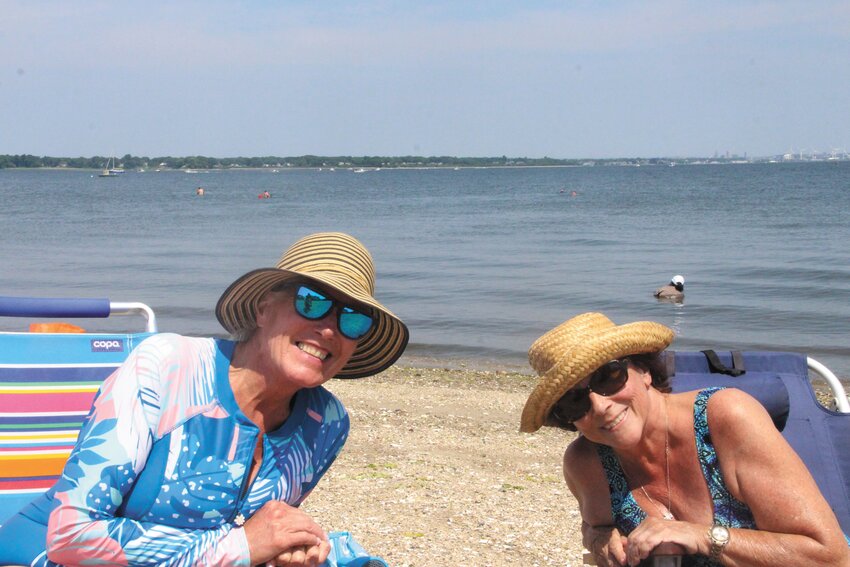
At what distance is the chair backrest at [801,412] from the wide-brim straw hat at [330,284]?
106 cm

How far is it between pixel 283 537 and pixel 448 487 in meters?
3.31

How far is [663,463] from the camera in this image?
282 centimetres

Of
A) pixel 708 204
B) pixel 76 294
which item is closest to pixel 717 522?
pixel 76 294

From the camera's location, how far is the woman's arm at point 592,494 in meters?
2.88

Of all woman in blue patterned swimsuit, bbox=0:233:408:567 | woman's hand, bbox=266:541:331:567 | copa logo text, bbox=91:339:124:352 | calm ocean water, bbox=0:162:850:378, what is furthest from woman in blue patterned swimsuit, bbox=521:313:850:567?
calm ocean water, bbox=0:162:850:378

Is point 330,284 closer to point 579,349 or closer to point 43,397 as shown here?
point 579,349

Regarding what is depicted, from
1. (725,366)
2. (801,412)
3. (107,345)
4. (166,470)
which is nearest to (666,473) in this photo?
(725,366)

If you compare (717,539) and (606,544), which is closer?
(717,539)

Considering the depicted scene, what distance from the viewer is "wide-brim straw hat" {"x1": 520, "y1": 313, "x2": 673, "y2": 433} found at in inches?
105

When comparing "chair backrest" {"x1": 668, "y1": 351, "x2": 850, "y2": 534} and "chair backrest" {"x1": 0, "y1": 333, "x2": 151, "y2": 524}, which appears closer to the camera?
"chair backrest" {"x1": 668, "y1": 351, "x2": 850, "y2": 534}

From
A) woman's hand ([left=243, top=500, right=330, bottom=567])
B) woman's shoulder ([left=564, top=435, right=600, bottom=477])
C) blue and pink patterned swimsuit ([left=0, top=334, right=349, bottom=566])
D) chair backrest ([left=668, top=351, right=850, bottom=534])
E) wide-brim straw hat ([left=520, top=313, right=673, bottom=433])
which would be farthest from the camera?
chair backrest ([left=668, top=351, right=850, bottom=534])

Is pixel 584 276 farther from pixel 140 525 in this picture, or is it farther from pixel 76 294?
pixel 140 525

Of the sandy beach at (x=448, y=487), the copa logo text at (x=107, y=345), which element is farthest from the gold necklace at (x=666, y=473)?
the copa logo text at (x=107, y=345)

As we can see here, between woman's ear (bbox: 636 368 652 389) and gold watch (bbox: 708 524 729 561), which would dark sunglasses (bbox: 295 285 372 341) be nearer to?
woman's ear (bbox: 636 368 652 389)
